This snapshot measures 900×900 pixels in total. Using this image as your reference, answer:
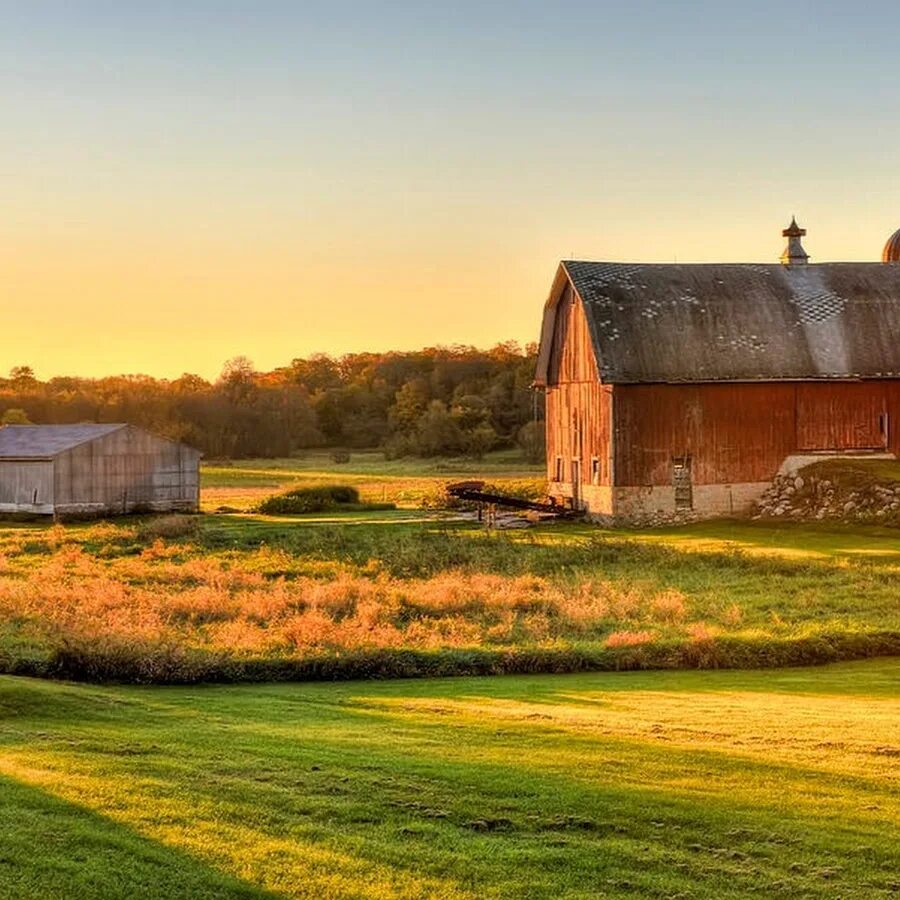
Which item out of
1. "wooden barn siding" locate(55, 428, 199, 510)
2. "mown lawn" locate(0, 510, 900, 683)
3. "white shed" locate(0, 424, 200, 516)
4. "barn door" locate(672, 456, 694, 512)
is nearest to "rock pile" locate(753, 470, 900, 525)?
"mown lawn" locate(0, 510, 900, 683)

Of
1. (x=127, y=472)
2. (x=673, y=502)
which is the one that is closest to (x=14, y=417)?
(x=127, y=472)

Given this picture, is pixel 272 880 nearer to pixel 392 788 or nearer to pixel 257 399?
pixel 392 788

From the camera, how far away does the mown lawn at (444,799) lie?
8.91m

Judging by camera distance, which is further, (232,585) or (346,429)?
(346,429)

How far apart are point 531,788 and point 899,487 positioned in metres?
35.9

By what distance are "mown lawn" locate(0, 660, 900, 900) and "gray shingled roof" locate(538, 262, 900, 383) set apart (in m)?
33.9

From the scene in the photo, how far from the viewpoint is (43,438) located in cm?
6191

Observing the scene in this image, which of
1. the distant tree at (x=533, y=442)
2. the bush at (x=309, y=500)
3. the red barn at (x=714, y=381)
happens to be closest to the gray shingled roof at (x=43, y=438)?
the bush at (x=309, y=500)

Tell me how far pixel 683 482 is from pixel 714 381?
4.01m

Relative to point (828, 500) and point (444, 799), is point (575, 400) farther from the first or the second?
point (444, 799)

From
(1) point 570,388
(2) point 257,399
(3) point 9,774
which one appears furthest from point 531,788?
(2) point 257,399

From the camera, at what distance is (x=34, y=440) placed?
202ft

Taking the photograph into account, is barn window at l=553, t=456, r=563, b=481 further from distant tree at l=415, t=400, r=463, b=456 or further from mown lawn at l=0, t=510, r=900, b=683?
distant tree at l=415, t=400, r=463, b=456

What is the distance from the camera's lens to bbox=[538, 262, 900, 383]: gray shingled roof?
48812 mm
